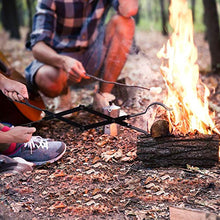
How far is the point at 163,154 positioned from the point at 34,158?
1.18m

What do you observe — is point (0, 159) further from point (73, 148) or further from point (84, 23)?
point (84, 23)

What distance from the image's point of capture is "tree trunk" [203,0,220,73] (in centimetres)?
624

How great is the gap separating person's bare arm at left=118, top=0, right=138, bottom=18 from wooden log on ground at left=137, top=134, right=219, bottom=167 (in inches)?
75.0

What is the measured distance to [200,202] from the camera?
Result: 2.37 m

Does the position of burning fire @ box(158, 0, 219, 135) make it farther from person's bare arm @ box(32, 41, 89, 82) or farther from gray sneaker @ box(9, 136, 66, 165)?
gray sneaker @ box(9, 136, 66, 165)

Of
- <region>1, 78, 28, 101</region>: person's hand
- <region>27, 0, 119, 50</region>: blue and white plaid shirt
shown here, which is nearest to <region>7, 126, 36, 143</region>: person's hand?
<region>1, 78, 28, 101</region>: person's hand

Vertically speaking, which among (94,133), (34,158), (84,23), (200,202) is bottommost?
(200,202)

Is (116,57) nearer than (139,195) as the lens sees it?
No

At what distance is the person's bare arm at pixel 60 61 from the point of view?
3506mm

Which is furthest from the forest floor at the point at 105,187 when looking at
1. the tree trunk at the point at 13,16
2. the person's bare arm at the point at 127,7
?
the tree trunk at the point at 13,16

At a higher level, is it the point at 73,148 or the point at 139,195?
the point at 73,148

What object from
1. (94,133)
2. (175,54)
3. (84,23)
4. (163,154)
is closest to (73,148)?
(94,133)

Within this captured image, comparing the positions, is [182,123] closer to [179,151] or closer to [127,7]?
[179,151]

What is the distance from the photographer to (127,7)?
162 inches
